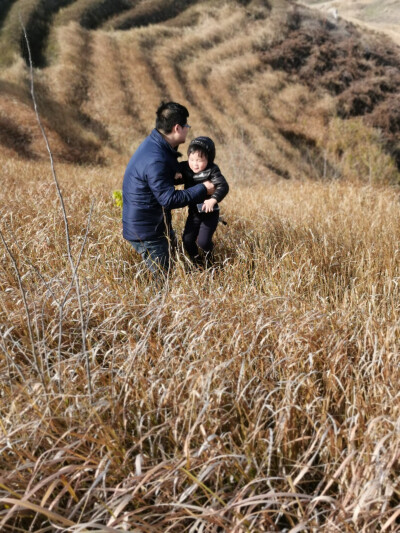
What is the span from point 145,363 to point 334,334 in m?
1.12

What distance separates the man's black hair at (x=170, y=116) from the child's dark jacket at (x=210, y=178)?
1.50 ft

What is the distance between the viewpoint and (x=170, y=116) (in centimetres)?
353

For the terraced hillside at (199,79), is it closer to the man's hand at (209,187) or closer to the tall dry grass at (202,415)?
the man's hand at (209,187)

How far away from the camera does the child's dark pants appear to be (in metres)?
3.97

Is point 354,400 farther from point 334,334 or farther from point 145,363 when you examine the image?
point 145,363

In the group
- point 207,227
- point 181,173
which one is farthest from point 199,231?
point 181,173

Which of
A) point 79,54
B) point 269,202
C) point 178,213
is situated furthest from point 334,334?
point 79,54

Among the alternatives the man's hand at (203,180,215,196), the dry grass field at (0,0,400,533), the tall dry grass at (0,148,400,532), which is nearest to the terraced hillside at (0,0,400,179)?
the dry grass field at (0,0,400,533)

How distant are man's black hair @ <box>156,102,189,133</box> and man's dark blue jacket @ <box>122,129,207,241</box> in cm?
8

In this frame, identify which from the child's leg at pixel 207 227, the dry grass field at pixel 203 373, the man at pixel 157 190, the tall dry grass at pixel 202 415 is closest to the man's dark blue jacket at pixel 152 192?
the man at pixel 157 190

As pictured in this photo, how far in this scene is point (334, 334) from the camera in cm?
247

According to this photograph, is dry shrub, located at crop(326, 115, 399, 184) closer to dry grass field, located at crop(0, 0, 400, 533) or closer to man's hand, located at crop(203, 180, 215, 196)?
dry grass field, located at crop(0, 0, 400, 533)

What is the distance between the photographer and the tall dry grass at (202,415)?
163 centimetres

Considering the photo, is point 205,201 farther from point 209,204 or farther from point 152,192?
point 152,192
